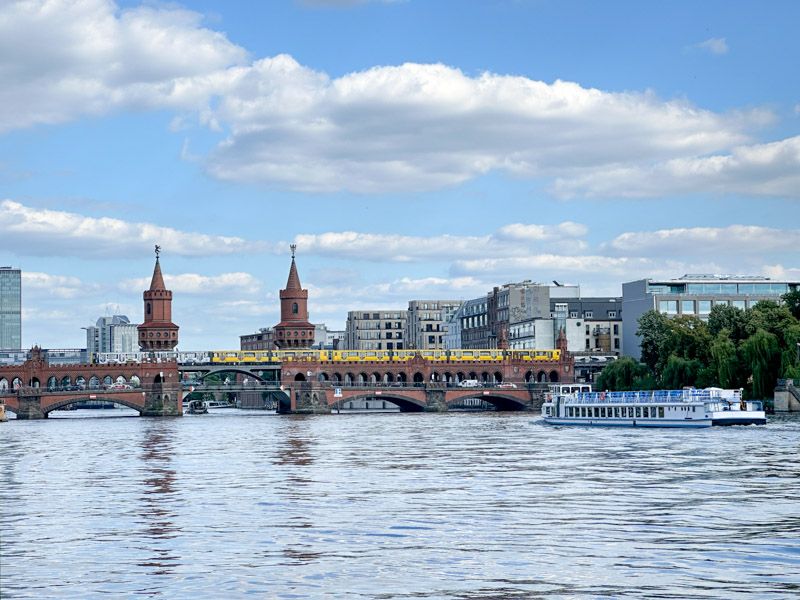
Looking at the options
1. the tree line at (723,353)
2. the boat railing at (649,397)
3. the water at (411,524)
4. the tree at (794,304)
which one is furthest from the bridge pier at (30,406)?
the water at (411,524)

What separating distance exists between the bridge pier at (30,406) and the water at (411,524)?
106 metres

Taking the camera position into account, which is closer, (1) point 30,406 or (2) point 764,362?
(2) point 764,362

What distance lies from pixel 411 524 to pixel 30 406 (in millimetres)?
151949

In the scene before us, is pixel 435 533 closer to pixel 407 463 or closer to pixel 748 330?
pixel 407 463

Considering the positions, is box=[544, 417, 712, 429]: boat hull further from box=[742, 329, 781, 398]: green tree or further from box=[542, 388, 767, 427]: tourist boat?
box=[742, 329, 781, 398]: green tree

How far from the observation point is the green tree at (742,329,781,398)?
433 ft

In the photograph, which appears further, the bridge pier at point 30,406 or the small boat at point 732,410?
the bridge pier at point 30,406

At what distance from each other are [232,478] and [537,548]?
97.0 feet

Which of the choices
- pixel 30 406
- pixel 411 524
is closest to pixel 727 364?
pixel 411 524

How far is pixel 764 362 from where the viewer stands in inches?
5202

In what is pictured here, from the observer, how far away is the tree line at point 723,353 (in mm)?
132375

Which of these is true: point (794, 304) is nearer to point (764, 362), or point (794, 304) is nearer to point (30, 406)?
point (764, 362)

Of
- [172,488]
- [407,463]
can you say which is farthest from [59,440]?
[172,488]

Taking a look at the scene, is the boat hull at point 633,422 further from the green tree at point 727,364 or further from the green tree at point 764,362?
the green tree at point 764,362
